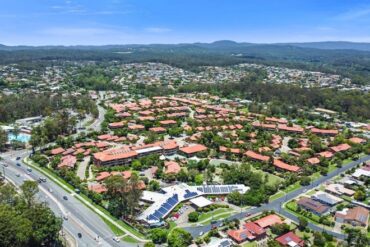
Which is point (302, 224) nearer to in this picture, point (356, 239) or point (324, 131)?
point (356, 239)

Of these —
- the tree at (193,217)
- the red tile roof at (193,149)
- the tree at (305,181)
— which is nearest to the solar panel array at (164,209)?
the tree at (193,217)

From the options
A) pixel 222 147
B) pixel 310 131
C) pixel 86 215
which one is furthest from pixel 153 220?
pixel 310 131

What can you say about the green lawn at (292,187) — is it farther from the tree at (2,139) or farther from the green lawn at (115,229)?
the tree at (2,139)

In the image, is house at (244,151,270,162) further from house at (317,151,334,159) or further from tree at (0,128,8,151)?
tree at (0,128,8,151)

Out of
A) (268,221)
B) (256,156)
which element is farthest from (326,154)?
(268,221)

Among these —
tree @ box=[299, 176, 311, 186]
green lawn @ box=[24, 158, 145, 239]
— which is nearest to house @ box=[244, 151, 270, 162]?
tree @ box=[299, 176, 311, 186]

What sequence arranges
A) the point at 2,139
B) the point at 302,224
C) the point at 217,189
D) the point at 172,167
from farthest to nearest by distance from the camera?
the point at 2,139 < the point at 172,167 < the point at 217,189 < the point at 302,224

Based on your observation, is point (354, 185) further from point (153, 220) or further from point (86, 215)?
point (86, 215)
